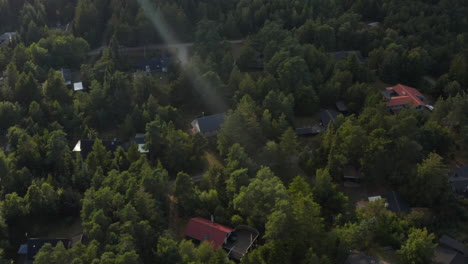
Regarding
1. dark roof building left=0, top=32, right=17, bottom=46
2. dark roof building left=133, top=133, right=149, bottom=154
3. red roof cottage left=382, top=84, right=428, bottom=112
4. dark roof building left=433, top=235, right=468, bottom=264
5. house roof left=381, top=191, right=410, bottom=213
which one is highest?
dark roof building left=0, top=32, right=17, bottom=46

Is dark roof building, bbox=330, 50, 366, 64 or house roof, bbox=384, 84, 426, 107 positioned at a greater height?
dark roof building, bbox=330, 50, 366, 64

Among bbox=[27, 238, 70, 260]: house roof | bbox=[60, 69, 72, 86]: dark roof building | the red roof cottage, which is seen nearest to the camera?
bbox=[27, 238, 70, 260]: house roof

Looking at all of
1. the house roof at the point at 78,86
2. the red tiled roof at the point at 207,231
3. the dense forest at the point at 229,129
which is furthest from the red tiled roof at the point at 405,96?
the house roof at the point at 78,86

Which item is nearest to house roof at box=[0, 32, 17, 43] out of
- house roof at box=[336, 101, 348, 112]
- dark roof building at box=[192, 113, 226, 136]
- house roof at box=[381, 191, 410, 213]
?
dark roof building at box=[192, 113, 226, 136]

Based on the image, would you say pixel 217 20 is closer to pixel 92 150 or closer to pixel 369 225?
pixel 92 150

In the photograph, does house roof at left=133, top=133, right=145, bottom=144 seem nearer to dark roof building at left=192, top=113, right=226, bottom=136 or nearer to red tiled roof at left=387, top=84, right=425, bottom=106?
dark roof building at left=192, top=113, right=226, bottom=136

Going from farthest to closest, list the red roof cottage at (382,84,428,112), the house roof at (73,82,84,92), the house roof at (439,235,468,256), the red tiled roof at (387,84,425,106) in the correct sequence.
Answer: the house roof at (73,82,84,92) < the red tiled roof at (387,84,425,106) < the red roof cottage at (382,84,428,112) < the house roof at (439,235,468,256)
